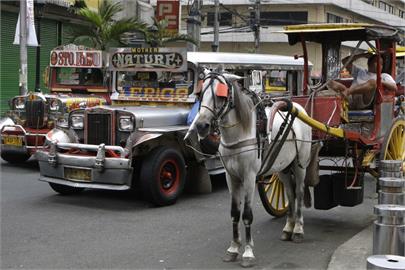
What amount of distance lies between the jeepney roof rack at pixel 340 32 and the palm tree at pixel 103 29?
7579 mm

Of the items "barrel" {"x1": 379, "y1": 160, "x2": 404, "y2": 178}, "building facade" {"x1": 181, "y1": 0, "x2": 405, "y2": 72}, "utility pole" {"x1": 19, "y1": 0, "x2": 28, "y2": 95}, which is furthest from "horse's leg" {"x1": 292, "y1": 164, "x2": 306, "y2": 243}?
"building facade" {"x1": 181, "y1": 0, "x2": 405, "y2": 72}

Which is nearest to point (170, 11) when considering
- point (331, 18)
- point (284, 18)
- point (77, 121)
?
point (77, 121)

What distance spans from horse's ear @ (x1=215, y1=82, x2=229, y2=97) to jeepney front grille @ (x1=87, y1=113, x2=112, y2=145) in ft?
11.9

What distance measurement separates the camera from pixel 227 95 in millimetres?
5438

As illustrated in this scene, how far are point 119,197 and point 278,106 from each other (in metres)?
4.12

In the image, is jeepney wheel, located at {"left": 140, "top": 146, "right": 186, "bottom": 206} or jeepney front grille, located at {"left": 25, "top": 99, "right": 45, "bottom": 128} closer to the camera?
jeepney wheel, located at {"left": 140, "top": 146, "right": 186, "bottom": 206}

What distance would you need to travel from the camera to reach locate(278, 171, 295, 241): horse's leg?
21.8ft

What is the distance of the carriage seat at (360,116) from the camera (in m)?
7.66

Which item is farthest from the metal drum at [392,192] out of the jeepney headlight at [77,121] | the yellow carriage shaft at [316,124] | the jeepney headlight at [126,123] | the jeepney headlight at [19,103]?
the jeepney headlight at [19,103]

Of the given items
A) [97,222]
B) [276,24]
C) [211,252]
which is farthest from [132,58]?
[276,24]

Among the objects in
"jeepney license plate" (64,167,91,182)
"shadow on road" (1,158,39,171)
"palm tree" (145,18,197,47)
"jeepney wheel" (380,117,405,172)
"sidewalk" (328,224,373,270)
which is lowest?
"shadow on road" (1,158,39,171)

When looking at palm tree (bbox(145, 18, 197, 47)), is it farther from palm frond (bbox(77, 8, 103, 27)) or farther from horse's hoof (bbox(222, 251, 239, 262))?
horse's hoof (bbox(222, 251, 239, 262))

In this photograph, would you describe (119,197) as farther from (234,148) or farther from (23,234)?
(234,148)

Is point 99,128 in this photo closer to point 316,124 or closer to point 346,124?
point 346,124
